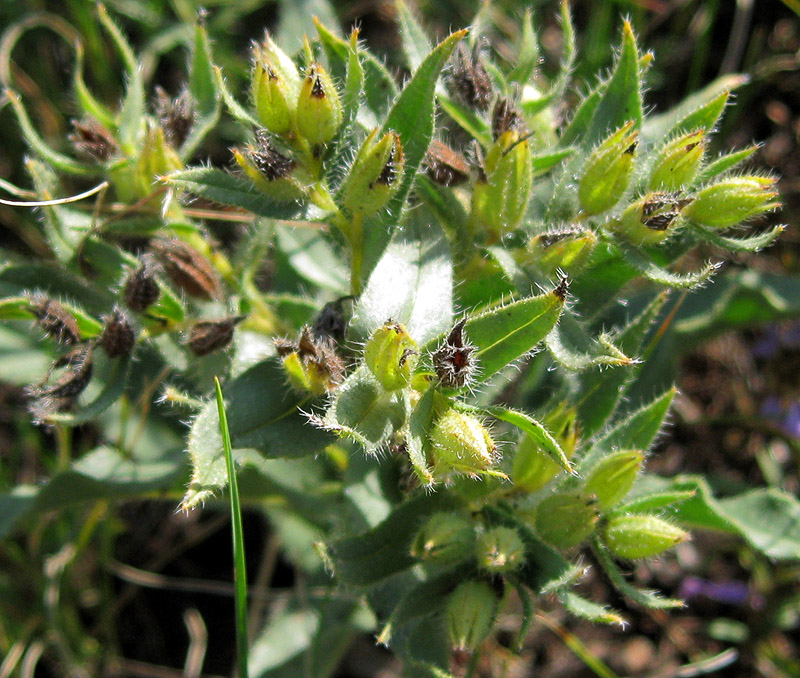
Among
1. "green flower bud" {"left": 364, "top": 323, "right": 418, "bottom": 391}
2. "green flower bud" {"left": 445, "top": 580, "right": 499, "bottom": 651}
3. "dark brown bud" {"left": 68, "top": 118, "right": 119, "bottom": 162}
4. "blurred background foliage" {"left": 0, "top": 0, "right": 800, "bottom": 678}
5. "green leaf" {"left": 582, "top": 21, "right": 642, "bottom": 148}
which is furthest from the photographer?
"blurred background foliage" {"left": 0, "top": 0, "right": 800, "bottom": 678}

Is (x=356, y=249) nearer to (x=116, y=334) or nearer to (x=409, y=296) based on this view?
(x=409, y=296)

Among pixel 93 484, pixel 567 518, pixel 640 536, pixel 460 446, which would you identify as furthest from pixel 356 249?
pixel 93 484

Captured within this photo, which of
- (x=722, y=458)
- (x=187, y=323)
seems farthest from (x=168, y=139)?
(x=722, y=458)

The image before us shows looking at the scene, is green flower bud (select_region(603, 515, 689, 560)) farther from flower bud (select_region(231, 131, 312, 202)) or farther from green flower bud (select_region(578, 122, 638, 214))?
flower bud (select_region(231, 131, 312, 202))

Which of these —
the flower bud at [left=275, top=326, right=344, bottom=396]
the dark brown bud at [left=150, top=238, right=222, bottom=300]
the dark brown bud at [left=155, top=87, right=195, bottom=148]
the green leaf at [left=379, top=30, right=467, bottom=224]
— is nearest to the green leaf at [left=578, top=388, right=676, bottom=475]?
the flower bud at [left=275, top=326, right=344, bottom=396]

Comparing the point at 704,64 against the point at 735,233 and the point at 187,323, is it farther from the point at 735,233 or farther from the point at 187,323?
the point at 187,323

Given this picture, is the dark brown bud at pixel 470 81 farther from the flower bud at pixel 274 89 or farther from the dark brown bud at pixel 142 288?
the dark brown bud at pixel 142 288

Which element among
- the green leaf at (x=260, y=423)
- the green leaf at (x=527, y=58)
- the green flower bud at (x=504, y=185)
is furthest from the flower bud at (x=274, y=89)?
the green leaf at (x=527, y=58)
